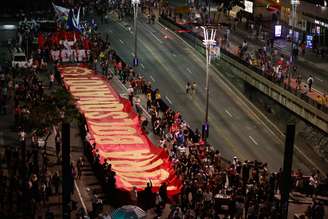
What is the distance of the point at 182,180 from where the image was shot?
41219 millimetres

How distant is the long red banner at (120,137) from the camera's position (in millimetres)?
43094

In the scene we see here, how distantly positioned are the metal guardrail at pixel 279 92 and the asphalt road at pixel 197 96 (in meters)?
2.24

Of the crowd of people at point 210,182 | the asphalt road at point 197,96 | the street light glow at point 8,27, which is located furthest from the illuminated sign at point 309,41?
the street light glow at point 8,27

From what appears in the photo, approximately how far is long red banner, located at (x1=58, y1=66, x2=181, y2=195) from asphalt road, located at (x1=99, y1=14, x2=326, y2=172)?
5450mm

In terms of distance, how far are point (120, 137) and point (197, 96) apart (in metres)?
16.5

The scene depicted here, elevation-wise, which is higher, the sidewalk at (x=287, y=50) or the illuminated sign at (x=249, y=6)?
the illuminated sign at (x=249, y=6)

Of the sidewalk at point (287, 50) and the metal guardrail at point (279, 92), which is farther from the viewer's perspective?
the sidewalk at point (287, 50)

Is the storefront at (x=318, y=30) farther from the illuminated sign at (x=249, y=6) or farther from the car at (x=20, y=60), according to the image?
the car at (x=20, y=60)

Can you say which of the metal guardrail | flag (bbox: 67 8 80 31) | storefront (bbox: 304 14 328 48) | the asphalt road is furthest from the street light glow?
storefront (bbox: 304 14 328 48)

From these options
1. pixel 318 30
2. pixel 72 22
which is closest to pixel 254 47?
pixel 318 30

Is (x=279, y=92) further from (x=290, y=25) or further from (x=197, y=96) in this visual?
(x=290, y=25)

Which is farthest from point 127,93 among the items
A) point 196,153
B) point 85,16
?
point 85,16

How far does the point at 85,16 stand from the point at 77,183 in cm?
6508

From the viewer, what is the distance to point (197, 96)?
66.5m
